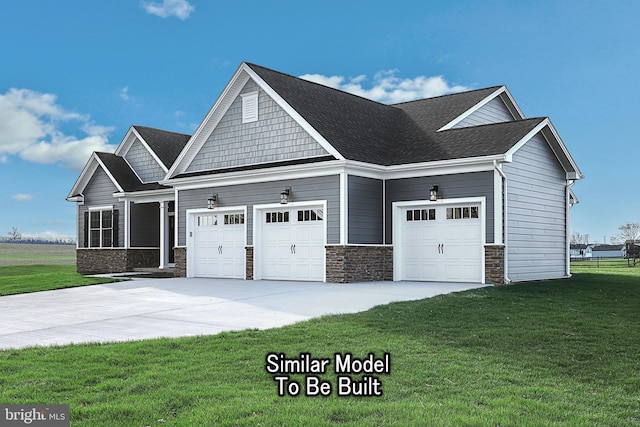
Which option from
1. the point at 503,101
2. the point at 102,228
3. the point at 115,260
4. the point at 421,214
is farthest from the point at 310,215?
the point at 102,228

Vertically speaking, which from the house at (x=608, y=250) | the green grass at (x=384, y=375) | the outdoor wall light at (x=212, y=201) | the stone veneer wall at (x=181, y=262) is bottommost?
the house at (x=608, y=250)

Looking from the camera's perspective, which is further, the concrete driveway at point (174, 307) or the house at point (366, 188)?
the house at point (366, 188)

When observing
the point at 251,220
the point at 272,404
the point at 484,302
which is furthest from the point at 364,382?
the point at 251,220

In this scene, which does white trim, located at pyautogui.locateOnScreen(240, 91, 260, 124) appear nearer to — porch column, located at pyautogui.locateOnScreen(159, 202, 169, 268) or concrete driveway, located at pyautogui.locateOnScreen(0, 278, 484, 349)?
concrete driveway, located at pyautogui.locateOnScreen(0, 278, 484, 349)

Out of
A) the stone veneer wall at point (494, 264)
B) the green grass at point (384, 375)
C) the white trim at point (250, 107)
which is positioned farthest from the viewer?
the white trim at point (250, 107)

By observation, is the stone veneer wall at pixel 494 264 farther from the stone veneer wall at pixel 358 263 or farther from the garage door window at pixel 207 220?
the garage door window at pixel 207 220

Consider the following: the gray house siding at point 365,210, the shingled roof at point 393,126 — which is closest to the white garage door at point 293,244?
the gray house siding at point 365,210

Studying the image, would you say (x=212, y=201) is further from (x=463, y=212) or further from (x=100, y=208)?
(x=100, y=208)

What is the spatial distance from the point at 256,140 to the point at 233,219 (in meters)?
2.79

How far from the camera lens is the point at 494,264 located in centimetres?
1791

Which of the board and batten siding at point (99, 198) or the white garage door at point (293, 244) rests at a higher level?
the board and batten siding at point (99, 198)

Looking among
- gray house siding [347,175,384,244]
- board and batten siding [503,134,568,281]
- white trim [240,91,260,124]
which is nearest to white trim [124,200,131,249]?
white trim [240,91,260,124]

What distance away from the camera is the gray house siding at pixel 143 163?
2898 cm

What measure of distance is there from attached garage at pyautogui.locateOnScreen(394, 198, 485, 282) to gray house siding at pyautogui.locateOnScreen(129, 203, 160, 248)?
13282 millimetres
